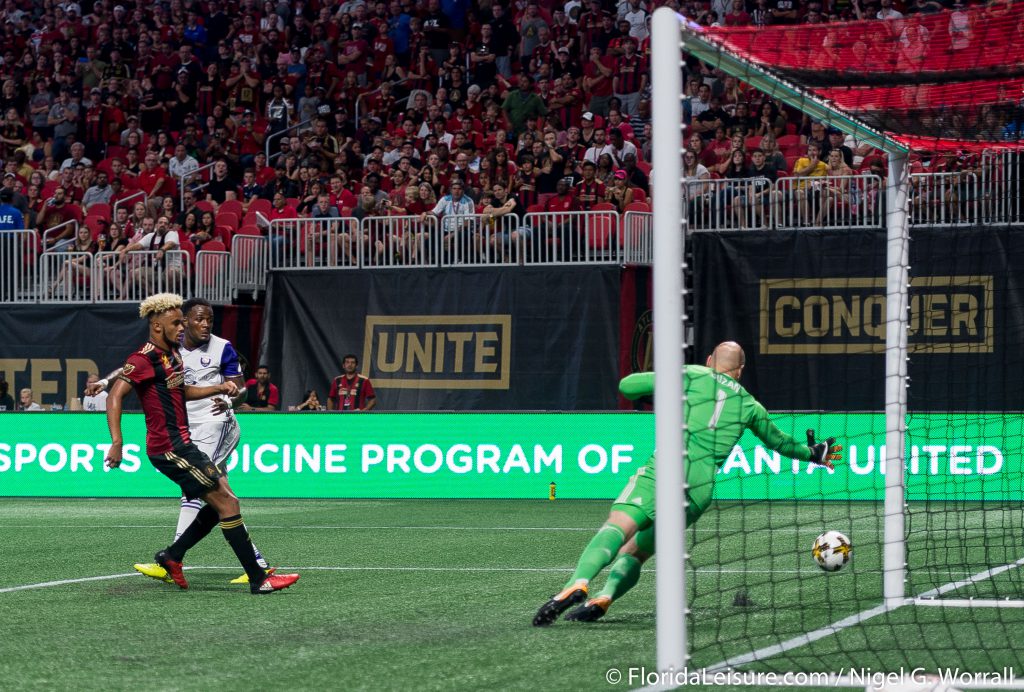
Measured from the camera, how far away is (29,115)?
2966cm

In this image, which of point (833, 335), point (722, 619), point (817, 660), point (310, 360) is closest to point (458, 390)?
point (310, 360)

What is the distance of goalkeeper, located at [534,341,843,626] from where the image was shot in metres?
7.92

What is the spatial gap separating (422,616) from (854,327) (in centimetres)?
1240

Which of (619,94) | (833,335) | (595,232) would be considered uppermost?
(619,94)

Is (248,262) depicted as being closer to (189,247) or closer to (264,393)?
(189,247)

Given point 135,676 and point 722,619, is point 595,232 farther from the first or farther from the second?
point 135,676

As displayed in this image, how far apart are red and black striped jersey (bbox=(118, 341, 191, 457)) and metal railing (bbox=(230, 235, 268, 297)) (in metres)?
13.1

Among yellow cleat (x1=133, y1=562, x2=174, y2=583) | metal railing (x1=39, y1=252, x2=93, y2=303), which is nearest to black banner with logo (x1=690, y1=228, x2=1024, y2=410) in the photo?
metal railing (x1=39, y1=252, x2=93, y2=303)

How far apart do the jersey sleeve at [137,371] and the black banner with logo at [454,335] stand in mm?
11774

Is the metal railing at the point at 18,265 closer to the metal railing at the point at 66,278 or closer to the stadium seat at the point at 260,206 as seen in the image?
the metal railing at the point at 66,278

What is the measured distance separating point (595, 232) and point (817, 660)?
14.4 m

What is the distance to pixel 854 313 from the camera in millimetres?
19953

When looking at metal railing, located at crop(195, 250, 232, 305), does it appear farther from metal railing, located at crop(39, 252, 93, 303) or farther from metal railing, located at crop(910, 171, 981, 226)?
metal railing, located at crop(910, 171, 981, 226)

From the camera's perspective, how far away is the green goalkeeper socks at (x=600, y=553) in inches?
315
